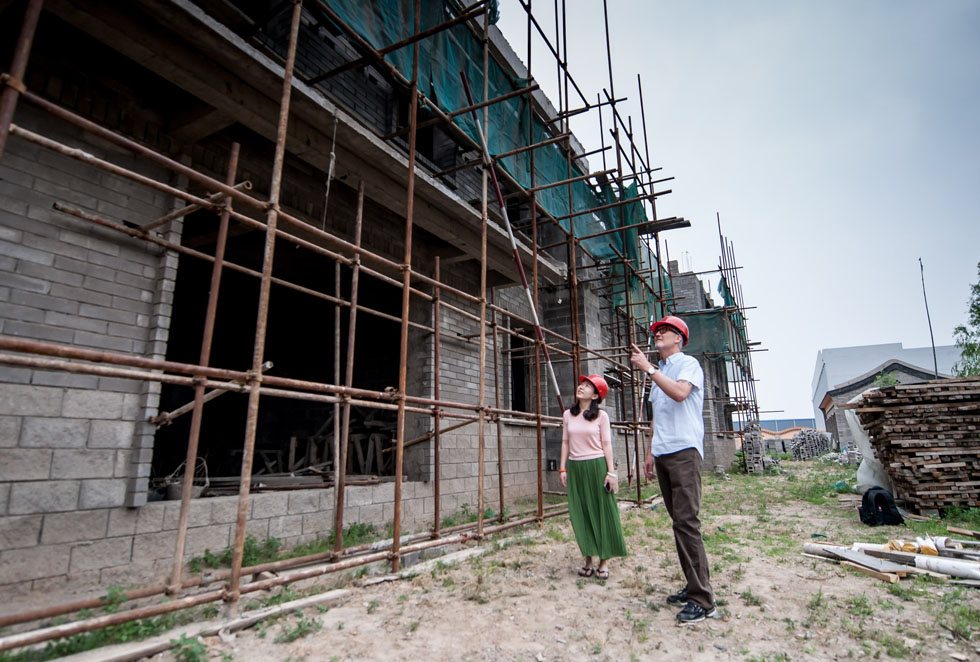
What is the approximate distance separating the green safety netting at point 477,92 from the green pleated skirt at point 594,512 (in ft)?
13.7

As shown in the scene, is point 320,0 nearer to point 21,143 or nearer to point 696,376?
point 21,143

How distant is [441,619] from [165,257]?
3777mm

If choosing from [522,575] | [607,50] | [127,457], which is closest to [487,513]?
[522,575]

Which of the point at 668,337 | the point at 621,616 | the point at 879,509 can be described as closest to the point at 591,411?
the point at 668,337

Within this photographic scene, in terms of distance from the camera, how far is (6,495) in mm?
3412

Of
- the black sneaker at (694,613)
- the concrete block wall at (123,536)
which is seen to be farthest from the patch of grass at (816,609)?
the concrete block wall at (123,536)

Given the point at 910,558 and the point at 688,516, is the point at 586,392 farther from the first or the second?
the point at 910,558

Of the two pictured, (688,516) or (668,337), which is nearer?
(688,516)

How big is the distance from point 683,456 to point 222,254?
366cm

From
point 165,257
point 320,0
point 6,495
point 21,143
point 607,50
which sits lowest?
point 6,495

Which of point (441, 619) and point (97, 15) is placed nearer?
point (441, 619)

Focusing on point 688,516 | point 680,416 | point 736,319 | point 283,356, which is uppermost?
point 736,319

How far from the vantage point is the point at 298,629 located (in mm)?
3025

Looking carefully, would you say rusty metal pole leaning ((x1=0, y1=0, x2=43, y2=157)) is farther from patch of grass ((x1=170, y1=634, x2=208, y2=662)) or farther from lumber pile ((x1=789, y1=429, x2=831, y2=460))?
lumber pile ((x1=789, y1=429, x2=831, y2=460))
